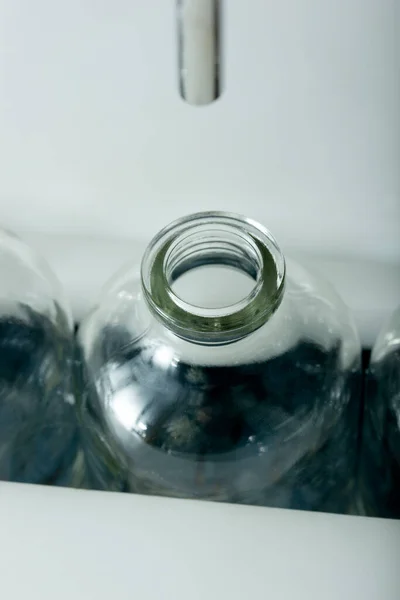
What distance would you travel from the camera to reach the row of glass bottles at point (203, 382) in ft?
1.03

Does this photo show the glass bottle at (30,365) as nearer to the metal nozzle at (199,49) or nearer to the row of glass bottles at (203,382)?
the row of glass bottles at (203,382)

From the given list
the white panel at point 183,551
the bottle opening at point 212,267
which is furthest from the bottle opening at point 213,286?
the white panel at point 183,551

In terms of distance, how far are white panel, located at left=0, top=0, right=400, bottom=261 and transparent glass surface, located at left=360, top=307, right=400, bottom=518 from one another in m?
0.06

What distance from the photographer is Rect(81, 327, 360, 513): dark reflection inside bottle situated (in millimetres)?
316

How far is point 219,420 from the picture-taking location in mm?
317

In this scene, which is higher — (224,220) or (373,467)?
(224,220)

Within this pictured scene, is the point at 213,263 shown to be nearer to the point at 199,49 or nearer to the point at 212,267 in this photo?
the point at 212,267

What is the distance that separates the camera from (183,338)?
30cm

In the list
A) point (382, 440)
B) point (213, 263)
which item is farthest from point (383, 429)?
point (213, 263)

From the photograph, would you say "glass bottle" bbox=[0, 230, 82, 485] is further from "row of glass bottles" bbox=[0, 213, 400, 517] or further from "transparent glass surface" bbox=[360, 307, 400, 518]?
"transparent glass surface" bbox=[360, 307, 400, 518]

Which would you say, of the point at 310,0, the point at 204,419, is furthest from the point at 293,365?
the point at 310,0

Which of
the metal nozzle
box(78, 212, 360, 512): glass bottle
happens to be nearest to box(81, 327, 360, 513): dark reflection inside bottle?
box(78, 212, 360, 512): glass bottle

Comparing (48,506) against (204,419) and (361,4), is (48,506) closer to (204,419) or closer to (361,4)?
(204,419)

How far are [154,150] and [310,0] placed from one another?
0.32ft
